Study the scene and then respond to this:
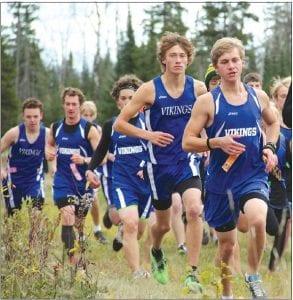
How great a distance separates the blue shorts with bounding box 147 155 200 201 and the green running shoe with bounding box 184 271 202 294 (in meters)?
1.33

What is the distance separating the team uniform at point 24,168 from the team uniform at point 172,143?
12.1 ft

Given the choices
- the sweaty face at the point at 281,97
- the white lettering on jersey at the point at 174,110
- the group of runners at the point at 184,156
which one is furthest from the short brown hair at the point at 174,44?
the sweaty face at the point at 281,97

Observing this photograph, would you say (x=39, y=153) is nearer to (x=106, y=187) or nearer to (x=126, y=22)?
(x=106, y=187)

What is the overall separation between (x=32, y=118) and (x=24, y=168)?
80cm

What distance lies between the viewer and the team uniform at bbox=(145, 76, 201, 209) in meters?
7.01

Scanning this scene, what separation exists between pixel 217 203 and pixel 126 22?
43.0 m

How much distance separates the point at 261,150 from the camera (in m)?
6.04

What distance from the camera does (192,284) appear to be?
5.05 m

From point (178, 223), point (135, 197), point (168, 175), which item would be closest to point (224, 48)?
point (168, 175)

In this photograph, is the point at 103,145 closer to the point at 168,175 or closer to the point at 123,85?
the point at 123,85

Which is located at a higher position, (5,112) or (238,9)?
(238,9)

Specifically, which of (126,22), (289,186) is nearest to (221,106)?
(289,186)

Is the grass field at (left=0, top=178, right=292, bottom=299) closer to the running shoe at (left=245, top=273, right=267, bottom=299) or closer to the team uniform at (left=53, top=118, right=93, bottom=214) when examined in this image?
→ the running shoe at (left=245, top=273, right=267, bottom=299)

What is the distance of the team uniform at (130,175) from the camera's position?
8094mm
